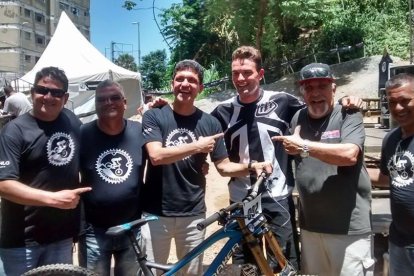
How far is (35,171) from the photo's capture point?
3.19m

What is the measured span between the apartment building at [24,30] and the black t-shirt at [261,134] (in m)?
48.9

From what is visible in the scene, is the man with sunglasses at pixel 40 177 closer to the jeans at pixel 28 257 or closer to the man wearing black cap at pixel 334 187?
the jeans at pixel 28 257

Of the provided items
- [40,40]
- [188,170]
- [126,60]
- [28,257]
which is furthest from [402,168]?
[40,40]

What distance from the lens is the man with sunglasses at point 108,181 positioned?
11.3 ft

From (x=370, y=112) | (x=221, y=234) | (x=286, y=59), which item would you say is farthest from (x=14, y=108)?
(x=286, y=59)

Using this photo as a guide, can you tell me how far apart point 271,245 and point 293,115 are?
49.1 inches

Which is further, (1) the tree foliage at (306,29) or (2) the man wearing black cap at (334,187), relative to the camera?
(1) the tree foliage at (306,29)

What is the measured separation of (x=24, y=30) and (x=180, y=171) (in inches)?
2179

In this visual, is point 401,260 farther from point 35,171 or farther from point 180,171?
point 35,171

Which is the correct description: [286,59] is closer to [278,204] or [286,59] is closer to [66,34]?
[66,34]

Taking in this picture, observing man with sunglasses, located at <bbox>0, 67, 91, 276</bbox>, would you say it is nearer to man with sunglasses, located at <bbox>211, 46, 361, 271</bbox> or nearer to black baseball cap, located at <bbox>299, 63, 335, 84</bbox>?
man with sunglasses, located at <bbox>211, 46, 361, 271</bbox>

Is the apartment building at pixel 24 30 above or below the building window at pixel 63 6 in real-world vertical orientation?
below

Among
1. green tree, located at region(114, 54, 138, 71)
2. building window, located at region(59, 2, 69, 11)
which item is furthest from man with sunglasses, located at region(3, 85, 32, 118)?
building window, located at region(59, 2, 69, 11)

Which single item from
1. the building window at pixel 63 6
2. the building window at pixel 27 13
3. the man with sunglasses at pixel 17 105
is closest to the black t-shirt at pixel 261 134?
the man with sunglasses at pixel 17 105
